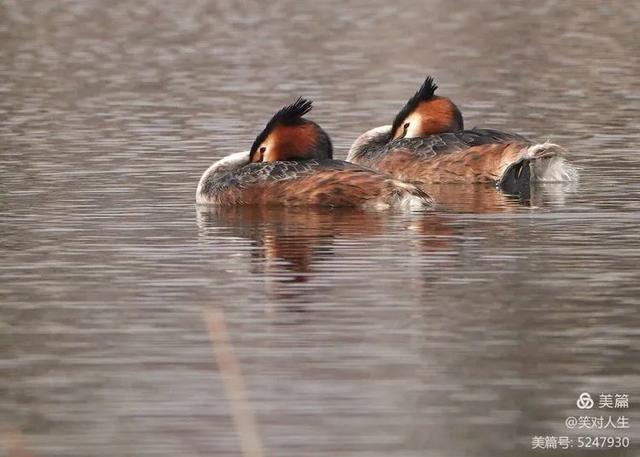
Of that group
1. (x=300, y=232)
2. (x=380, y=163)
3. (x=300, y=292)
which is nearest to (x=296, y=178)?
(x=300, y=232)

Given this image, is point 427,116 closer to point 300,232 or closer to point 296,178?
point 296,178

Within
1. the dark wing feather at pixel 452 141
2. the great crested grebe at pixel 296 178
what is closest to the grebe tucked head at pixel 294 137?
the great crested grebe at pixel 296 178

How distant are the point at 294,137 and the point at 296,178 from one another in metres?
0.65

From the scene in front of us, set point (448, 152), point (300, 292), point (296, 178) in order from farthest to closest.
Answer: point (448, 152) → point (296, 178) → point (300, 292)

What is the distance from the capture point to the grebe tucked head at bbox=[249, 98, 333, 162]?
17625 millimetres

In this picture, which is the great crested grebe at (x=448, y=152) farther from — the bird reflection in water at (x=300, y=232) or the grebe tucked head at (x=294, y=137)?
the bird reflection in water at (x=300, y=232)

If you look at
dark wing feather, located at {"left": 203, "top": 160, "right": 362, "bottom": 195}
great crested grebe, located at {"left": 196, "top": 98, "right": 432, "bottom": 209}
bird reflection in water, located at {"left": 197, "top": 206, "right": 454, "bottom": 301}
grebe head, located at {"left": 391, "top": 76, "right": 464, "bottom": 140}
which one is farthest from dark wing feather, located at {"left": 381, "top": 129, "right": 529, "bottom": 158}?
bird reflection in water, located at {"left": 197, "top": 206, "right": 454, "bottom": 301}

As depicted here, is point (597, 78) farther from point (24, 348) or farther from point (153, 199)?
point (24, 348)

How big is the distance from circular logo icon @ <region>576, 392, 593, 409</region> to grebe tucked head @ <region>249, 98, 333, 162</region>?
27.0ft

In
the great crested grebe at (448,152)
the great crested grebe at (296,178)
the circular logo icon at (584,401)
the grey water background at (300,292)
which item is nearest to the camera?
the grey water background at (300,292)

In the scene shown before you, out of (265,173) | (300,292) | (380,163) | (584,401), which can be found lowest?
(584,401)

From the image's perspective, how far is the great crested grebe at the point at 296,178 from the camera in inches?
656

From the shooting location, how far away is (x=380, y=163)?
65.6 ft

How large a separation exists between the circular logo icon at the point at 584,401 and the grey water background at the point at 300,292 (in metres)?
0.07
